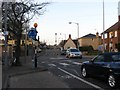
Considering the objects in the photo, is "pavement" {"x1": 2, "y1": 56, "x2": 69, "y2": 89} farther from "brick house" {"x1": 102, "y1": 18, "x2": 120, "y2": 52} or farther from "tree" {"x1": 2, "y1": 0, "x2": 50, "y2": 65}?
"brick house" {"x1": 102, "y1": 18, "x2": 120, "y2": 52}

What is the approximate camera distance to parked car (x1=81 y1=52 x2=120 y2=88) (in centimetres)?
1265

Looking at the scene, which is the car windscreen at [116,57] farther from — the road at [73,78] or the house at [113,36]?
the house at [113,36]

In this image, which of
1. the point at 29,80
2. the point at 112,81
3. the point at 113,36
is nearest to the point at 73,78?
the point at 29,80

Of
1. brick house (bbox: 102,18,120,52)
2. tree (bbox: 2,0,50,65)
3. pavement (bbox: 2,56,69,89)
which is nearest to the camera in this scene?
pavement (bbox: 2,56,69,89)

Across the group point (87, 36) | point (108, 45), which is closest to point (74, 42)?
point (87, 36)

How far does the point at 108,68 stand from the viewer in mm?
13281

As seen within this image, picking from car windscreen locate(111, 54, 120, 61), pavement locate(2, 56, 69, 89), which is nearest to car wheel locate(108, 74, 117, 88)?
car windscreen locate(111, 54, 120, 61)

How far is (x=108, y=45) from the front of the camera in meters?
79.1

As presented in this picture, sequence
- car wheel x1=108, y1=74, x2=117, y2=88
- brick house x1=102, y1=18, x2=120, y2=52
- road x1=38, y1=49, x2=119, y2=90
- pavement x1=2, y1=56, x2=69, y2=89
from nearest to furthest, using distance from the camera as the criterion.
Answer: car wheel x1=108, y1=74, x2=117, y2=88 < pavement x1=2, y1=56, x2=69, y2=89 < road x1=38, y1=49, x2=119, y2=90 < brick house x1=102, y1=18, x2=120, y2=52

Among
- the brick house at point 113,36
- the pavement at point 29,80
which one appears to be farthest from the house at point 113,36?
the pavement at point 29,80

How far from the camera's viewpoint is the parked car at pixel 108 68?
1265cm

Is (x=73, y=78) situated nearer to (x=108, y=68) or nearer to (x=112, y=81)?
(x=108, y=68)

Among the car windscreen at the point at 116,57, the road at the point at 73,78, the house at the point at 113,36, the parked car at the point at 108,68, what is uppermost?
the house at the point at 113,36

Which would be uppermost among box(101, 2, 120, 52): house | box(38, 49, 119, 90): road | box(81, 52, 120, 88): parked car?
box(101, 2, 120, 52): house
